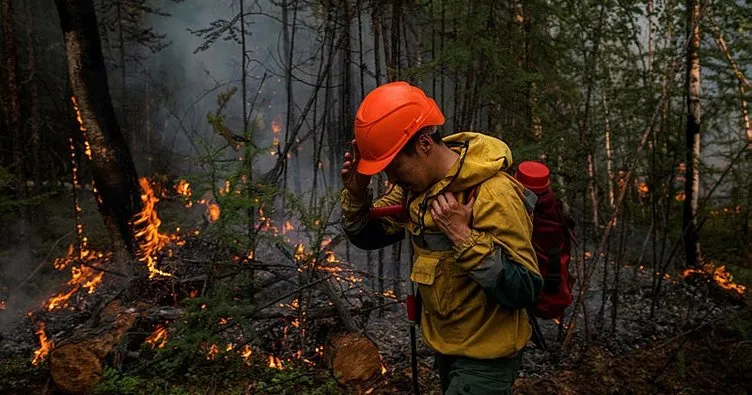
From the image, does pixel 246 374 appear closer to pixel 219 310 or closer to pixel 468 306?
pixel 219 310

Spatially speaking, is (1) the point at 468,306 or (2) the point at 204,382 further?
(2) the point at 204,382

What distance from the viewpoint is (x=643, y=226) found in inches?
489

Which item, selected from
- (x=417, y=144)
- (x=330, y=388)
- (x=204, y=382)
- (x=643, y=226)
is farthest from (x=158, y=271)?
(x=643, y=226)

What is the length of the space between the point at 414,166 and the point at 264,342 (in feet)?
12.4

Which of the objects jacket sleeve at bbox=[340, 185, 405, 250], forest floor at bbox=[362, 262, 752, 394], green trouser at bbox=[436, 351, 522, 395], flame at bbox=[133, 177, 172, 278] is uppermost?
jacket sleeve at bbox=[340, 185, 405, 250]

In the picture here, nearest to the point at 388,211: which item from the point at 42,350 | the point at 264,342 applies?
the point at 264,342

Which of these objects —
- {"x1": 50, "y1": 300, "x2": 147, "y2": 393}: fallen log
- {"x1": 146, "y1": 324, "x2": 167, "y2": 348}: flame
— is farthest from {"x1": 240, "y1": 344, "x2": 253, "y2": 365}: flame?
{"x1": 50, "y1": 300, "x2": 147, "y2": 393}: fallen log

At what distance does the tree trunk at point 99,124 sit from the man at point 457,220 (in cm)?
555

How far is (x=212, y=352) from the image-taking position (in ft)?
15.9

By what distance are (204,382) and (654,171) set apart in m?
5.87

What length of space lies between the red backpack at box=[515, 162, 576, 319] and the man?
0.64 feet

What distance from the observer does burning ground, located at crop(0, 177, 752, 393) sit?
4.24 m

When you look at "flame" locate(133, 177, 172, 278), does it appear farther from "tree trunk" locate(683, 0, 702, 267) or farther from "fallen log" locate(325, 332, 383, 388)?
"tree trunk" locate(683, 0, 702, 267)

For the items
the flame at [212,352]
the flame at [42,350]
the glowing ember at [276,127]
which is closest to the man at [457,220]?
the flame at [212,352]
